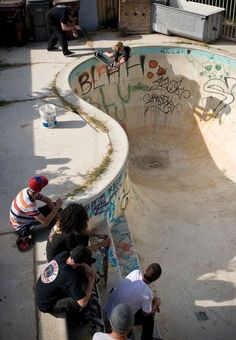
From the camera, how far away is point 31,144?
360 inches

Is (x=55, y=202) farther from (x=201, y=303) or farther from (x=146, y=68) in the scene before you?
(x=146, y=68)

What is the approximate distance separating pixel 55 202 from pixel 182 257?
359cm

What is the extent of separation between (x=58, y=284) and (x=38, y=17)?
11.8m

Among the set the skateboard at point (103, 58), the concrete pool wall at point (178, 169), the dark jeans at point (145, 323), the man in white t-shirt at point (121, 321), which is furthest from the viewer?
the skateboard at point (103, 58)

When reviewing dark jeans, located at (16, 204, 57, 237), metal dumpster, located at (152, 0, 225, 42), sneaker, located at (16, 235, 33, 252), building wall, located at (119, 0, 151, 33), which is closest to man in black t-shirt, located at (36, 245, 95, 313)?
sneaker, located at (16, 235, 33, 252)

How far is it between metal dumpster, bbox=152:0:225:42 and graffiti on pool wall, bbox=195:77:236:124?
2.00 meters

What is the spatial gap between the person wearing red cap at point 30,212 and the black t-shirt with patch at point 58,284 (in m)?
1.56

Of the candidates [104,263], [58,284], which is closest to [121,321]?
[58,284]

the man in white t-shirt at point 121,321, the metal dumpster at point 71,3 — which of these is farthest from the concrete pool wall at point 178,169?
the man in white t-shirt at point 121,321

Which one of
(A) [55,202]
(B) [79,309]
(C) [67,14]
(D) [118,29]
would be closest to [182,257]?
(A) [55,202]

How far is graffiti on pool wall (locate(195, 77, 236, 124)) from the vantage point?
1317 centimetres

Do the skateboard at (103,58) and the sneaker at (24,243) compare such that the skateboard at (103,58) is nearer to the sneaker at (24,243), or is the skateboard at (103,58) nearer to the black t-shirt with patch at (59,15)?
the black t-shirt with patch at (59,15)

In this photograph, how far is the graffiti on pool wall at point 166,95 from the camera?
14242 millimetres

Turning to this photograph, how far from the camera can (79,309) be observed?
17.5ft
